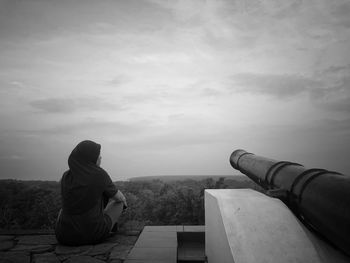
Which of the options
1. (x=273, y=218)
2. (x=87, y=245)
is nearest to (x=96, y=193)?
(x=87, y=245)

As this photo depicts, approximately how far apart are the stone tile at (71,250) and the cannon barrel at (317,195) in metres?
2.71

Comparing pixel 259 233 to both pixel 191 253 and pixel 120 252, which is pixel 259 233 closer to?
pixel 120 252

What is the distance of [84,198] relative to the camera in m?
3.80

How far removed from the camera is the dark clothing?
3.81 m

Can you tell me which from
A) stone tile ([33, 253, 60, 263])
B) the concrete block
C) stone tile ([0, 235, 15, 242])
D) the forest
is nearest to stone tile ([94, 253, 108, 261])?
stone tile ([33, 253, 60, 263])

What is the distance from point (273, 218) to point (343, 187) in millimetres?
661

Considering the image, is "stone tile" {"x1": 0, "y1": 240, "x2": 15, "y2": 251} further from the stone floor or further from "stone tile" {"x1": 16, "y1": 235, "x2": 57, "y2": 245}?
"stone tile" {"x1": 16, "y1": 235, "x2": 57, "y2": 245}

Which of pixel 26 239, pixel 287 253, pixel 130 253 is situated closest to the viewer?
pixel 287 253

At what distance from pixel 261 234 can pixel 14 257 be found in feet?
11.1

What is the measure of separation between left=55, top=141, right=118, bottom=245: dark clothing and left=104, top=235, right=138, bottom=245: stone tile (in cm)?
36

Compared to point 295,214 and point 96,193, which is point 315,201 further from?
point 96,193

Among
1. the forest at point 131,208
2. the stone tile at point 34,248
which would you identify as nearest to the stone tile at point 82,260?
the stone tile at point 34,248

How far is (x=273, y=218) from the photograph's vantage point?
2281 mm

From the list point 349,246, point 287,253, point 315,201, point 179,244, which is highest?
point 315,201
